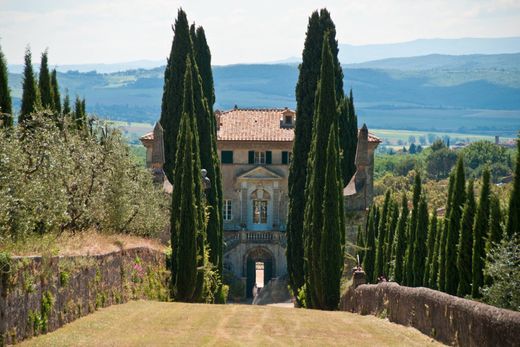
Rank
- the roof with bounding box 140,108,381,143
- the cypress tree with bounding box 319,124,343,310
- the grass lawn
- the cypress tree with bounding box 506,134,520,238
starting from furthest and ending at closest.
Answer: the roof with bounding box 140,108,381,143 → the cypress tree with bounding box 319,124,343,310 → the cypress tree with bounding box 506,134,520,238 → the grass lawn

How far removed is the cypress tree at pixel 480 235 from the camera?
30.0 m

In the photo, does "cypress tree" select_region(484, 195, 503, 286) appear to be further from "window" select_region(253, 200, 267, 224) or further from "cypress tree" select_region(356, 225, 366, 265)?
"window" select_region(253, 200, 267, 224)

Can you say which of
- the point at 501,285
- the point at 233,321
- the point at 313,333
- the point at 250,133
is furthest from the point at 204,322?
the point at 250,133

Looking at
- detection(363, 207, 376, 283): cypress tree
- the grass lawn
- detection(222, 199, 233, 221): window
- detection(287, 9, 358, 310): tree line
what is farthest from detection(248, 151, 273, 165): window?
the grass lawn

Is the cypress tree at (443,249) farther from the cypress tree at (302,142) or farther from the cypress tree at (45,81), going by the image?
the cypress tree at (45,81)

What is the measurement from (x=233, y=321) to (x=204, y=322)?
81 cm

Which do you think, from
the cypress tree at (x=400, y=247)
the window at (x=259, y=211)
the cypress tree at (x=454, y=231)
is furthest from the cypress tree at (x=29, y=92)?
the window at (x=259, y=211)

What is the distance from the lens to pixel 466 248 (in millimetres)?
32219

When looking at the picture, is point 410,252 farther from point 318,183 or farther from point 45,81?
point 45,81

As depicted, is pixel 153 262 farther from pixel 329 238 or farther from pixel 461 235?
pixel 461 235

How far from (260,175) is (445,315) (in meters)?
55.3

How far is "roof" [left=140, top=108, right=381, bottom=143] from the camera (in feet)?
239

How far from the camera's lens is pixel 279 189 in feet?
245

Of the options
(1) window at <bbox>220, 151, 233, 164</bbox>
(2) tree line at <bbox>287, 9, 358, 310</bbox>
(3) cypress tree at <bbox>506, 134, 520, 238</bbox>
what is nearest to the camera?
(3) cypress tree at <bbox>506, 134, 520, 238</bbox>
